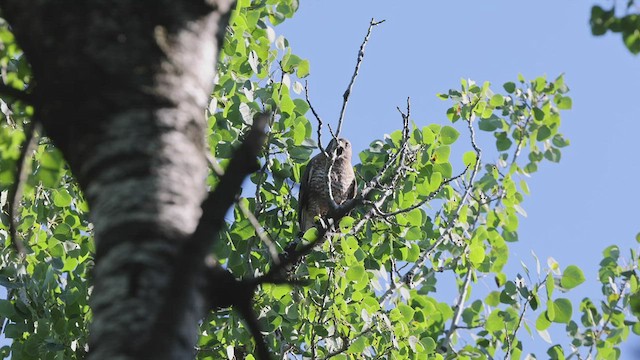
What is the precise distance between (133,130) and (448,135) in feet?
16.9

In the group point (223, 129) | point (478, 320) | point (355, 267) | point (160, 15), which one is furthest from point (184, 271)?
point (478, 320)

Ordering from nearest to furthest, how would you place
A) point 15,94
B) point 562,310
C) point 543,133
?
1. point 15,94
2. point 562,310
3. point 543,133

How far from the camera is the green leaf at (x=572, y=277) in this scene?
19.4ft

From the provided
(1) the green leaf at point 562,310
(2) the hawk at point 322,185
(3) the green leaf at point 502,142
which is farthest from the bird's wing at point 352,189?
(1) the green leaf at point 562,310

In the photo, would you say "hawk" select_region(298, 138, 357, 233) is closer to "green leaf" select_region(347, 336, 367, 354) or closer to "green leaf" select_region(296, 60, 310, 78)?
"green leaf" select_region(296, 60, 310, 78)

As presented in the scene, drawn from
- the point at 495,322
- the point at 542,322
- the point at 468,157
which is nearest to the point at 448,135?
the point at 468,157

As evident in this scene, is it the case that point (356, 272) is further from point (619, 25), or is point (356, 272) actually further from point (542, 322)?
point (619, 25)

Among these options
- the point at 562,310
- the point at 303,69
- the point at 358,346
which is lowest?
the point at 358,346

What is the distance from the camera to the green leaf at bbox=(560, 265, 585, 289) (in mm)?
5926

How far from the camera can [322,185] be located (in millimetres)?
9797

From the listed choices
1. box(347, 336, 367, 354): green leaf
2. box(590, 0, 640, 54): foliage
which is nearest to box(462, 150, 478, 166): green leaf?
box(347, 336, 367, 354): green leaf

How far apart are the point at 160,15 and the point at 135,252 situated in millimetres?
480

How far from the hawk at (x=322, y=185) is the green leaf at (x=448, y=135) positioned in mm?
2432

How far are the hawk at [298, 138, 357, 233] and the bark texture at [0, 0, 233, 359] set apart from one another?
7.19 metres
